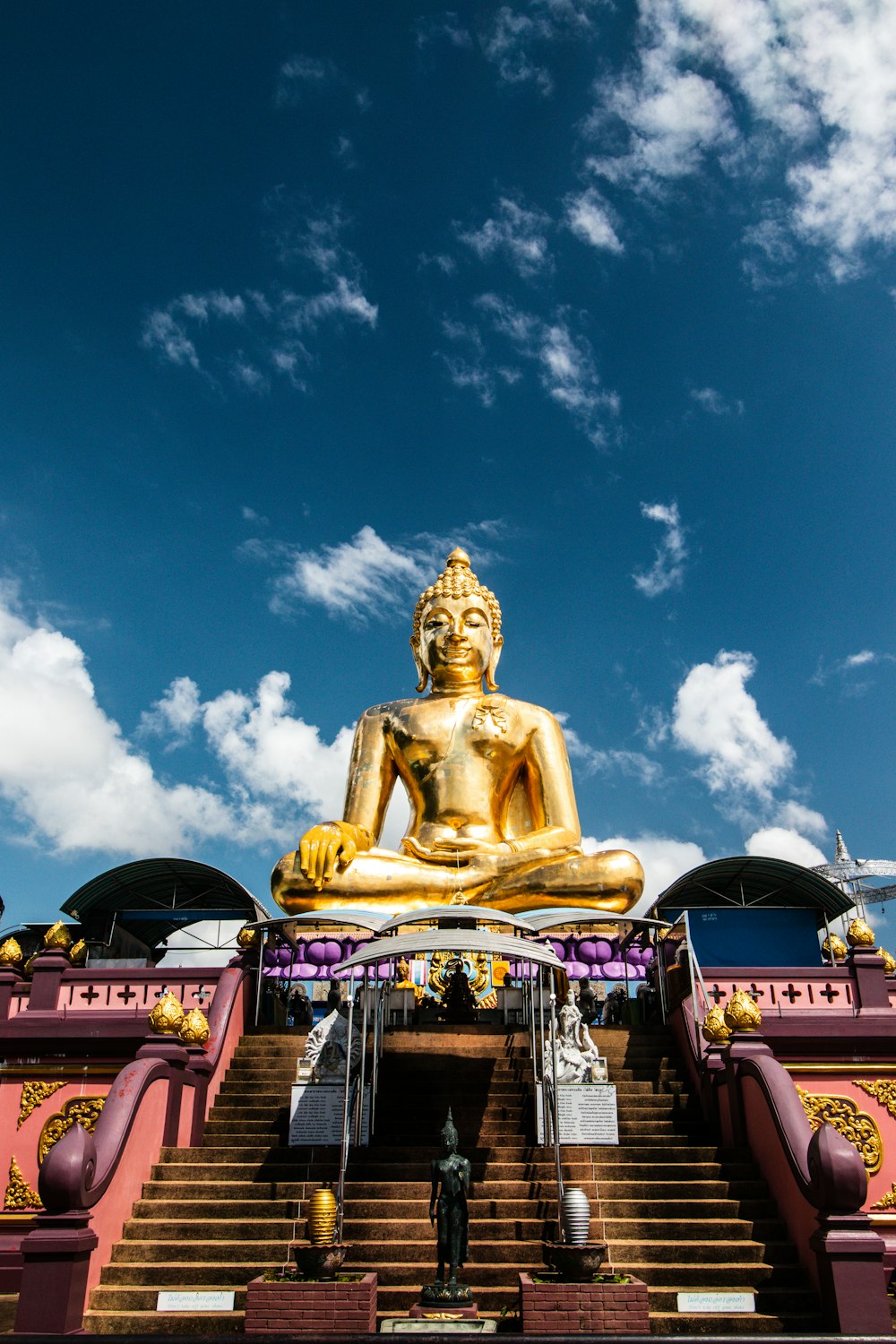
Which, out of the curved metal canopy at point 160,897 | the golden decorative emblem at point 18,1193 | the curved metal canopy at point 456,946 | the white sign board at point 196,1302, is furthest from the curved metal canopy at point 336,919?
the curved metal canopy at point 160,897

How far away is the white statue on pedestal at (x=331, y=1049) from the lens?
9383 mm

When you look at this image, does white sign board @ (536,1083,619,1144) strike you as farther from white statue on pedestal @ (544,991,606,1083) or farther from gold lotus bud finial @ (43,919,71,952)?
gold lotus bud finial @ (43,919,71,952)

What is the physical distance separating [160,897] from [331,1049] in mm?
13715

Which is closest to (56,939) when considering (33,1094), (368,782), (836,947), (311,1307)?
(33,1094)

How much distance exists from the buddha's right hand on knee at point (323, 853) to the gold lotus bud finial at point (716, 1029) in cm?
576

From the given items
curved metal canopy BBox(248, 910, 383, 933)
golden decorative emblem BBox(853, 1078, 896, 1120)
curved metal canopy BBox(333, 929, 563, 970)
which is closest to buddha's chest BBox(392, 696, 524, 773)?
curved metal canopy BBox(248, 910, 383, 933)

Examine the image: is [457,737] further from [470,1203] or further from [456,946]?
[470,1203]

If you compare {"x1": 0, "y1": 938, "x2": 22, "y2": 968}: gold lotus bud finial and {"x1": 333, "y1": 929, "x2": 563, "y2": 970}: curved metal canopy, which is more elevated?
{"x1": 0, "y1": 938, "x2": 22, "y2": 968}: gold lotus bud finial

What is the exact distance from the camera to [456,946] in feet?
29.6

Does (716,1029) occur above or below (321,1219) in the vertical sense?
above

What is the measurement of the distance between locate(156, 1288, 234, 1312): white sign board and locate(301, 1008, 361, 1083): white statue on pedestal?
85.0 inches

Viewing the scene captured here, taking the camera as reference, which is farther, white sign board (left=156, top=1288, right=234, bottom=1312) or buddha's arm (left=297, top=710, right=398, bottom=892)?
buddha's arm (left=297, top=710, right=398, bottom=892)

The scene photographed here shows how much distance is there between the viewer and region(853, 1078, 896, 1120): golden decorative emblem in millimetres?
10203

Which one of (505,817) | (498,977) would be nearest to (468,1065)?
(498,977)
